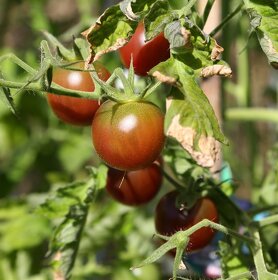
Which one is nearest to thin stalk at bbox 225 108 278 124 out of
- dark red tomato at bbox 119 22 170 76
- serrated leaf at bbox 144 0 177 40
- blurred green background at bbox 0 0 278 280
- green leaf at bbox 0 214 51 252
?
blurred green background at bbox 0 0 278 280

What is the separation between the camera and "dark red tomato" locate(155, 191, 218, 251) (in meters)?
0.97

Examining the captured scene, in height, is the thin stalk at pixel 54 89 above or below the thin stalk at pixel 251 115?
above

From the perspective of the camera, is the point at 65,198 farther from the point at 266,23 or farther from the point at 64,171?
the point at 64,171

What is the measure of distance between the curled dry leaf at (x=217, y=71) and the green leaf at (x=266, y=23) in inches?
2.1

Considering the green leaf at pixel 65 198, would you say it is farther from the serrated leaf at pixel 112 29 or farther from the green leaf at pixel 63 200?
the serrated leaf at pixel 112 29

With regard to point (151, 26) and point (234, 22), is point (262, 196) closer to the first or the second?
point (234, 22)

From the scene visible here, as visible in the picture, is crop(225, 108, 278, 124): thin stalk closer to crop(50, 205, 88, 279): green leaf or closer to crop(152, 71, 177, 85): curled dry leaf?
crop(50, 205, 88, 279): green leaf

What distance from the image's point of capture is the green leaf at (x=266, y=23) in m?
0.79

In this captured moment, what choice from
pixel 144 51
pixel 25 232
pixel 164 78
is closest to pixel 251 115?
pixel 25 232

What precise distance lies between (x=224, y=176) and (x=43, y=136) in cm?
51

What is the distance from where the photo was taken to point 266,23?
2.68 feet

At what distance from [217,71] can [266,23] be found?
3.7 inches

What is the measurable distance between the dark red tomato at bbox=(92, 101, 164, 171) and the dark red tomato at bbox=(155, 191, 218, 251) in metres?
0.17

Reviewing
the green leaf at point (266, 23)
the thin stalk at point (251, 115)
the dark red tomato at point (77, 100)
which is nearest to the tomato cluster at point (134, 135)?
the dark red tomato at point (77, 100)
